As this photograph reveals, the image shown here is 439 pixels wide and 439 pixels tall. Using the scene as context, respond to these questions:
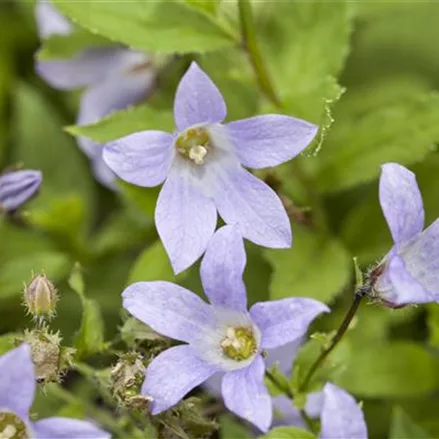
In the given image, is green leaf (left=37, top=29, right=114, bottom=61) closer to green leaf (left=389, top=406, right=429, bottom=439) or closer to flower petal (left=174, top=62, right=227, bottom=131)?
flower petal (left=174, top=62, right=227, bottom=131)

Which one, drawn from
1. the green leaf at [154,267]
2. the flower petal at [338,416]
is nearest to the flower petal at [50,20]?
the green leaf at [154,267]

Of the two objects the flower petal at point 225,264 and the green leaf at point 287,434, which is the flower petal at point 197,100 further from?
the green leaf at point 287,434

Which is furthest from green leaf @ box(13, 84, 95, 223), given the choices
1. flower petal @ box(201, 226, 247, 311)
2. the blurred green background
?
flower petal @ box(201, 226, 247, 311)

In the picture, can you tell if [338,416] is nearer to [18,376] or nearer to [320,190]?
[18,376]

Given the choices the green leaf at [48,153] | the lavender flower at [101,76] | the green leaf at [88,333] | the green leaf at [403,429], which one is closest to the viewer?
the green leaf at [88,333]

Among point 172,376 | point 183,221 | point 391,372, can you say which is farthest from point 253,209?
point 391,372

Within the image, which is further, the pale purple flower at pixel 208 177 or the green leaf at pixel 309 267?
the green leaf at pixel 309 267
